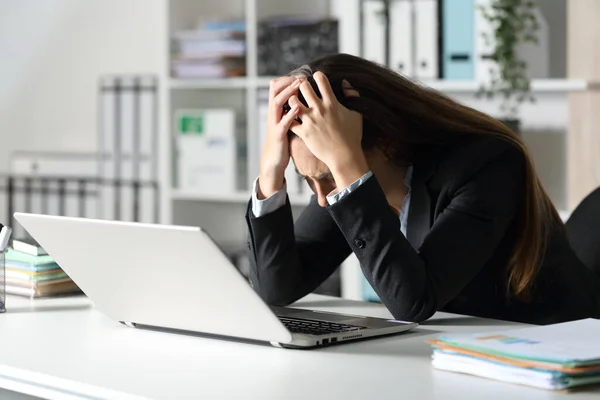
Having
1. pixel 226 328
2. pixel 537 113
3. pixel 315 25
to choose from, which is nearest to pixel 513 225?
pixel 226 328

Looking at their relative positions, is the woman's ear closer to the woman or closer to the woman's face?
the woman

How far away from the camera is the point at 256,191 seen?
5.50ft

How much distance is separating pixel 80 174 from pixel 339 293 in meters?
1.49

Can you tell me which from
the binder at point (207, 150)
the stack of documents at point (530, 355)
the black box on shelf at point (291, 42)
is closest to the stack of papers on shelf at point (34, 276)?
the stack of documents at point (530, 355)

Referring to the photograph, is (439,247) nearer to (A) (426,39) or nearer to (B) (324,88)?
(B) (324,88)

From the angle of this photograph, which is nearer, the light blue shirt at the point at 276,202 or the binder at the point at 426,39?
the light blue shirt at the point at 276,202

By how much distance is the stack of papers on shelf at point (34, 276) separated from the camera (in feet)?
5.85

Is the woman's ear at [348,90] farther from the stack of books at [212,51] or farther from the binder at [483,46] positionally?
the stack of books at [212,51]

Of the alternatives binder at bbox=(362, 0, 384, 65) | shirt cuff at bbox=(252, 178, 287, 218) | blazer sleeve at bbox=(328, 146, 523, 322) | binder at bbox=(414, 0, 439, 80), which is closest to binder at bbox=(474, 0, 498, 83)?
binder at bbox=(414, 0, 439, 80)

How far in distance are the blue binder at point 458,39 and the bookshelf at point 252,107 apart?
0.12ft

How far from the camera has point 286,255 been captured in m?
1.71

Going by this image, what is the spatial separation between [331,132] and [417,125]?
0.22m

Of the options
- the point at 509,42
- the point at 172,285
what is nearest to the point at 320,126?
the point at 172,285

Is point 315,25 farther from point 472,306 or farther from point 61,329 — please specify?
point 61,329
